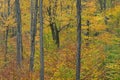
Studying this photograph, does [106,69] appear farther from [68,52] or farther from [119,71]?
[68,52]

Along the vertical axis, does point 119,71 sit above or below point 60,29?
below

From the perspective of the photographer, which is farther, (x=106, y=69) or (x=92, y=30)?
(x=92, y=30)

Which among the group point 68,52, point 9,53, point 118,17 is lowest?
point 9,53

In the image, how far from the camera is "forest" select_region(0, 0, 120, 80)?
1844 centimetres

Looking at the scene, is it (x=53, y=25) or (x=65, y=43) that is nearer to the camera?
(x=65, y=43)

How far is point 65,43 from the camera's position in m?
28.4

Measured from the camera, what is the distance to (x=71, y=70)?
18359mm

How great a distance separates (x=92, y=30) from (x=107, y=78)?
299 inches

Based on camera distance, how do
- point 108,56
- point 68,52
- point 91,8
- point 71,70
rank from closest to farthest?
point 71,70 < point 68,52 < point 108,56 < point 91,8

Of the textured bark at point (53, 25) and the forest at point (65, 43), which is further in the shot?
the textured bark at point (53, 25)

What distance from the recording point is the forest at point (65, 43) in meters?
18.4

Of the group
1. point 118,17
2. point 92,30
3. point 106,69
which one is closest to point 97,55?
point 106,69

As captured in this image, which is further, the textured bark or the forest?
the textured bark

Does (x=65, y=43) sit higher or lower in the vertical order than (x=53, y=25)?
lower
